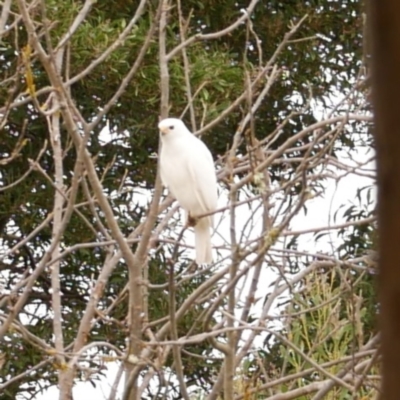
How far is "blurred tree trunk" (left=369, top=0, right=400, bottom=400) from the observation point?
0.32 meters

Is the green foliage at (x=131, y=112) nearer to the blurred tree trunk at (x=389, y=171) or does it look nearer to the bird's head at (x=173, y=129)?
the bird's head at (x=173, y=129)

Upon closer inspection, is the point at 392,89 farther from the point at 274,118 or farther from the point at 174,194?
the point at 274,118

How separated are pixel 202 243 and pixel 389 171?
2.33 meters

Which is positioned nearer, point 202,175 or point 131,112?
point 202,175

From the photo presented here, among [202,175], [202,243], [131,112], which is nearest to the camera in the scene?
Answer: [202,243]

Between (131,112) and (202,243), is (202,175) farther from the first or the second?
(131,112)

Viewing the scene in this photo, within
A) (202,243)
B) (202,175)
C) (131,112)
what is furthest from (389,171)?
(131,112)

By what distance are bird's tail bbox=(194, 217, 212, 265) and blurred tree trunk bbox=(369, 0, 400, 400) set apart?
90.2 inches

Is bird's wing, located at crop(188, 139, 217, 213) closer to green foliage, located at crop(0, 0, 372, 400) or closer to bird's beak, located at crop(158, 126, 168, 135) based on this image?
bird's beak, located at crop(158, 126, 168, 135)

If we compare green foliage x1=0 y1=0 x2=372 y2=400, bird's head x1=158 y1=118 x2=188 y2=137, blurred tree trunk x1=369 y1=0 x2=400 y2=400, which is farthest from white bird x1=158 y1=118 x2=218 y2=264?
blurred tree trunk x1=369 y1=0 x2=400 y2=400

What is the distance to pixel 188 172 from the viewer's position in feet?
9.18

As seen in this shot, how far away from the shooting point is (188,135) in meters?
2.78

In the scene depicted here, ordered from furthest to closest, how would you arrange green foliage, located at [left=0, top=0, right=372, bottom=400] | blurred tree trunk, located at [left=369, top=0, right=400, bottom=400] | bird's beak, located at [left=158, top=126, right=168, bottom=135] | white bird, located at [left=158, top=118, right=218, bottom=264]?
green foliage, located at [left=0, top=0, right=372, bottom=400], white bird, located at [left=158, top=118, right=218, bottom=264], bird's beak, located at [left=158, top=126, right=168, bottom=135], blurred tree trunk, located at [left=369, top=0, right=400, bottom=400]

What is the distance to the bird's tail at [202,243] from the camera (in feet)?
8.66
